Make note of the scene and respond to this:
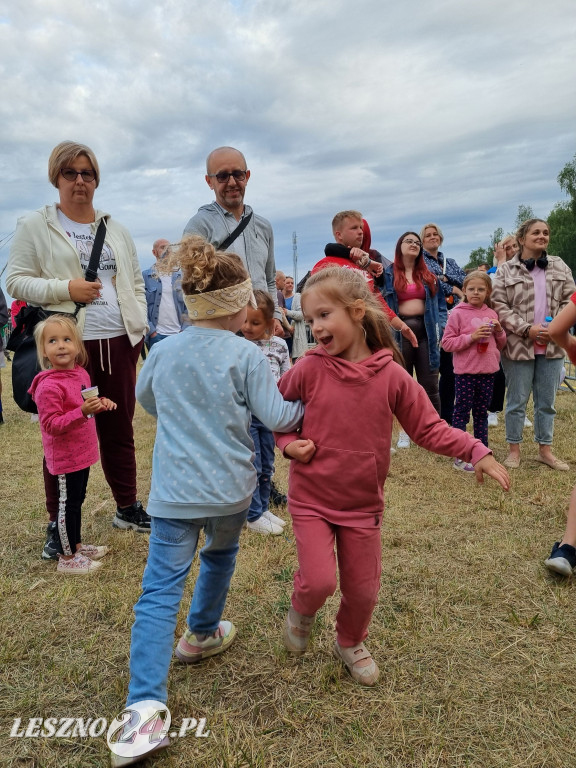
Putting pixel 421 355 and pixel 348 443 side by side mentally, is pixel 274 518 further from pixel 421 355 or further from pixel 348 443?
pixel 421 355

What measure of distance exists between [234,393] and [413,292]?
13.5 ft

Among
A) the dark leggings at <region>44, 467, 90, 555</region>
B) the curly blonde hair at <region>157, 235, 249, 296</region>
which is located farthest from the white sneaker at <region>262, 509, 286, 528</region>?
the curly blonde hair at <region>157, 235, 249, 296</region>

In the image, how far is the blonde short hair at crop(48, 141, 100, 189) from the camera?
3.29 meters

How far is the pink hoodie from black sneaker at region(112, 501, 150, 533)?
203cm

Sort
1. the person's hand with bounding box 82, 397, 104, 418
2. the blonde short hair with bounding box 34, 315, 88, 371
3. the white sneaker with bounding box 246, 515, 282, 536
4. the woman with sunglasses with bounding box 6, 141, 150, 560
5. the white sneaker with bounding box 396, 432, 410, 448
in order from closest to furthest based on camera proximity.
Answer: the person's hand with bounding box 82, 397, 104, 418 < the blonde short hair with bounding box 34, 315, 88, 371 < the woman with sunglasses with bounding box 6, 141, 150, 560 < the white sneaker with bounding box 246, 515, 282, 536 < the white sneaker with bounding box 396, 432, 410, 448

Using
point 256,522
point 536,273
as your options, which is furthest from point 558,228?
point 256,522

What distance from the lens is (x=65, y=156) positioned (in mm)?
3291

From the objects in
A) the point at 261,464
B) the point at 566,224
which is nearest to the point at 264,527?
the point at 261,464

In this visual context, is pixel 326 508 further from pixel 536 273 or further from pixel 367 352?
pixel 536 273

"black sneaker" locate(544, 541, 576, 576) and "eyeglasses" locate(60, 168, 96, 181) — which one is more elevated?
"eyeglasses" locate(60, 168, 96, 181)

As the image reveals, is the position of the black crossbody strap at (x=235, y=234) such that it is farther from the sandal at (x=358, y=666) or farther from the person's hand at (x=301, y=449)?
the sandal at (x=358, y=666)

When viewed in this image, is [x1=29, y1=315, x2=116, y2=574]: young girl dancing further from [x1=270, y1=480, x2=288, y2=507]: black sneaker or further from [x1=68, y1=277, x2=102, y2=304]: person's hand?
[x1=270, y1=480, x2=288, y2=507]: black sneaker

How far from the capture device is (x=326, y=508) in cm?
226

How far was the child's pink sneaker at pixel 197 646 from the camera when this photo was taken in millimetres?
2453
